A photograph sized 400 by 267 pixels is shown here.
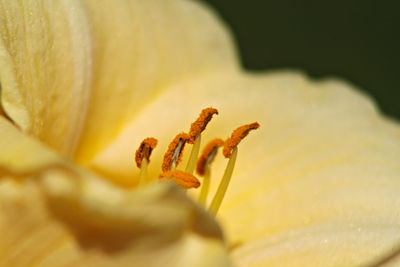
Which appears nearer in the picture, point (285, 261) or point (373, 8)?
point (285, 261)

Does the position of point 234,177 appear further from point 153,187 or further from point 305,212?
point 153,187

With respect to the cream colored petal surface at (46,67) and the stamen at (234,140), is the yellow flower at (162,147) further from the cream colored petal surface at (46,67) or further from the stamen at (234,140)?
the stamen at (234,140)

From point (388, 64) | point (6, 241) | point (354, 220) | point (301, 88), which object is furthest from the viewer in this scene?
point (388, 64)

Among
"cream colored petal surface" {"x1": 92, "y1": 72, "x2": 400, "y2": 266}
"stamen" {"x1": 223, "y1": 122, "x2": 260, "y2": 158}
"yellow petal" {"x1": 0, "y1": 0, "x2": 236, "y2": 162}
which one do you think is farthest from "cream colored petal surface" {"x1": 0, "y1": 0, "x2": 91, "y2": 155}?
"stamen" {"x1": 223, "y1": 122, "x2": 260, "y2": 158}

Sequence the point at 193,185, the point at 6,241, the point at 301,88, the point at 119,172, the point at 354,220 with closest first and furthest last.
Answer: the point at 6,241, the point at 193,185, the point at 354,220, the point at 119,172, the point at 301,88

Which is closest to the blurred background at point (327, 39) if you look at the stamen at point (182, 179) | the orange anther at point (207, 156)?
the orange anther at point (207, 156)

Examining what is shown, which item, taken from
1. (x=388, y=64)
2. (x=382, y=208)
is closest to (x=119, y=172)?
(x=382, y=208)
